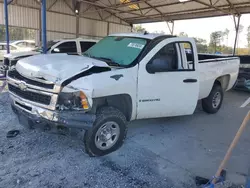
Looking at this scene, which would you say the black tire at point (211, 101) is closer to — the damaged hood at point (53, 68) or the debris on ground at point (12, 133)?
the damaged hood at point (53, 68)

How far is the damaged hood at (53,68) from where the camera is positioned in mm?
3113

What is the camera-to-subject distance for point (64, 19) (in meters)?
20.1

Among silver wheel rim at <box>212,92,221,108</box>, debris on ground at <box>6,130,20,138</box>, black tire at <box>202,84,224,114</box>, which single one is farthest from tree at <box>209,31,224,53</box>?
debris on ground at <box>6,130,20,138</box>

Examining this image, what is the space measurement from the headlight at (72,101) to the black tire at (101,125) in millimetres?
345

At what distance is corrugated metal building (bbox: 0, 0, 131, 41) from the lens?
17.6 m

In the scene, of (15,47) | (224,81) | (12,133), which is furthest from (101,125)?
(15,47)

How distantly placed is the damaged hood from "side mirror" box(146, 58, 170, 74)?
87 centimetres

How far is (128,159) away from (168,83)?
1533mm

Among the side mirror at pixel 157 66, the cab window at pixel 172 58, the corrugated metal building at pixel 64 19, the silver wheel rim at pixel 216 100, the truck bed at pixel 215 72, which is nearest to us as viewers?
the side mirror at pixel 157 66

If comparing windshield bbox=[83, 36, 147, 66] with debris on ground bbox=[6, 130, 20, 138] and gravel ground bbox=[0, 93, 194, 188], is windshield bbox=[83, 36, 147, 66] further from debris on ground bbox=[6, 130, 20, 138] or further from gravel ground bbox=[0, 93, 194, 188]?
debris on ground bbox=[6, 130, 20, 138]

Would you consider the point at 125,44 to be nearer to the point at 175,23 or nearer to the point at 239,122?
the point at 239,122

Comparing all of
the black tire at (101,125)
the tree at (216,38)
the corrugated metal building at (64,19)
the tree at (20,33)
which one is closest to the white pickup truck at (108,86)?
the black tire at (101,125)

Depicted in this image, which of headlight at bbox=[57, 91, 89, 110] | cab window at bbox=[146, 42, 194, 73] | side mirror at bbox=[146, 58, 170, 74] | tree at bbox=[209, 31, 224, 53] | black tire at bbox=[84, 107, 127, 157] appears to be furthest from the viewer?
tree at bbox=[209, 31, 224, 53]

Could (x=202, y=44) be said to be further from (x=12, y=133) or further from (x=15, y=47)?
(x=12, y=133)
